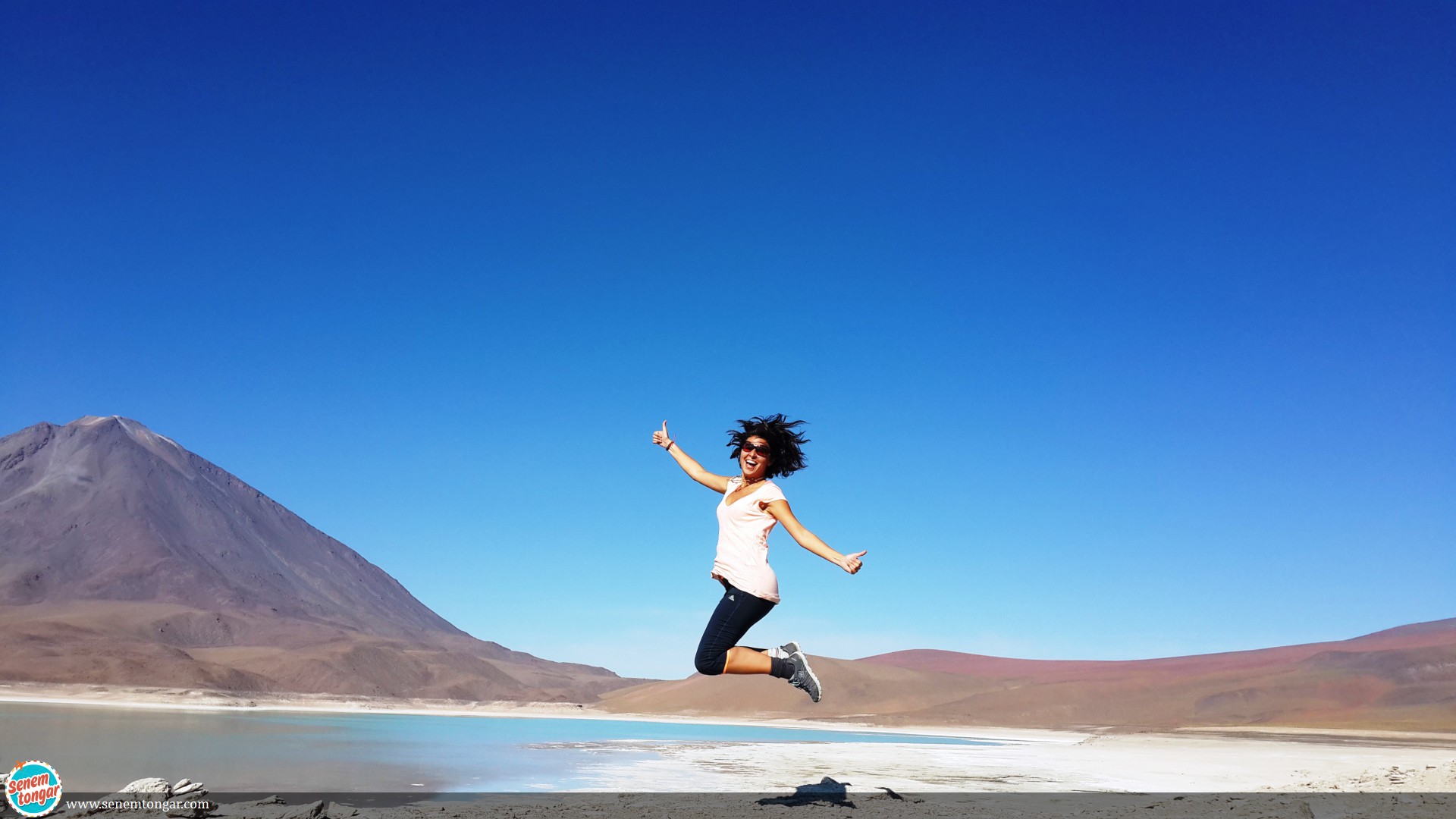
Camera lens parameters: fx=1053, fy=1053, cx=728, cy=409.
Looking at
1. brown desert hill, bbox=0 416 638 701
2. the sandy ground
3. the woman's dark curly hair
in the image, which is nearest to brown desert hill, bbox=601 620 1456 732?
the sandy ground

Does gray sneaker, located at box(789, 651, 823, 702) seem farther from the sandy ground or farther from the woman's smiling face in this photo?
the sandy ground

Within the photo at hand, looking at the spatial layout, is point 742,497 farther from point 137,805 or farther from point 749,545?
point 137,805

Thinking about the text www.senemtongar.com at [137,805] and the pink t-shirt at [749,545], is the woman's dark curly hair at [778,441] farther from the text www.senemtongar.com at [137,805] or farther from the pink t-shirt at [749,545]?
the text www.senemtongar.com at [137,805]

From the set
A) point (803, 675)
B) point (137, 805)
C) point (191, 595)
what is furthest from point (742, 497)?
point (191, 595)

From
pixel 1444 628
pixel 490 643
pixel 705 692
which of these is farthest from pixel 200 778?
pixel 490 643

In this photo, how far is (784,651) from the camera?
6340mm

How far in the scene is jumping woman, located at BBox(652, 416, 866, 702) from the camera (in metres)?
5.97

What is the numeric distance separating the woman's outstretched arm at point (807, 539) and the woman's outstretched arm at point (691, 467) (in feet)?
1.55

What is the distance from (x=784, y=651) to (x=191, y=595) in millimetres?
131873

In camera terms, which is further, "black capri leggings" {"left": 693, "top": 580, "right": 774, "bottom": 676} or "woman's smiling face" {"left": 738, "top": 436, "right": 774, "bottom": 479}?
"woman's smiling face" {"left": 738, "top": 436, "right": 774, "bottom": 479}

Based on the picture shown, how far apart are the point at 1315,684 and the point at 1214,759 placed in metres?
41.9

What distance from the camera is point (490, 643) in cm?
16150

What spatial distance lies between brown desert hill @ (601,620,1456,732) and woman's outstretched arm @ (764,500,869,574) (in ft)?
156

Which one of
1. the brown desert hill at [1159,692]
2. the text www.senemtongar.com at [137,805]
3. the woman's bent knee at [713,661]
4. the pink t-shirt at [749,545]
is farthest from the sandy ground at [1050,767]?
the brown desert hill at [1159,692]
